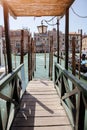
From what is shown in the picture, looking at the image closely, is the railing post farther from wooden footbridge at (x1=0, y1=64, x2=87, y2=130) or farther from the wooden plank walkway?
the wooden plank walkway

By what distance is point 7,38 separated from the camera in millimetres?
4348

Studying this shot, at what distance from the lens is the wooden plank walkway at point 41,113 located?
368 centimetres

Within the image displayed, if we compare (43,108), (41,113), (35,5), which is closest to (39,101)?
(43,108)

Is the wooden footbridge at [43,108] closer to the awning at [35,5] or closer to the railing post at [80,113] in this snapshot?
the railing post at [80,113]

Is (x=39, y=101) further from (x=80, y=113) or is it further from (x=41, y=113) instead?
(x=80, y=113)

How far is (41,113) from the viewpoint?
4312mm

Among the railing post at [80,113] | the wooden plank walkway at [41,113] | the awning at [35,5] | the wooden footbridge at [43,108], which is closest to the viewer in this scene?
the railing post at [80,113]

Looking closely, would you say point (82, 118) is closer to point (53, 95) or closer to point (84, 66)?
point (53, 95)

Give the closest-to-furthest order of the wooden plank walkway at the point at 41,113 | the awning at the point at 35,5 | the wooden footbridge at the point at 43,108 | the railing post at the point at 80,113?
the railing post at the point at 80,113, the wooden footbridge at the point at 43,108, the wooden plank walkway at the point at 41,113, the awning at the point at 35,5

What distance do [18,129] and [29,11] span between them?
3403 millimetres

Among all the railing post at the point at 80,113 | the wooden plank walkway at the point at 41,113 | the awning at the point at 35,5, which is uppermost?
the awning at the point at 35,5

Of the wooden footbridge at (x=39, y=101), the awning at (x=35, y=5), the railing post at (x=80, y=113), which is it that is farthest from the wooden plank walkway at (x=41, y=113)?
the awning at (x=35, y=5)

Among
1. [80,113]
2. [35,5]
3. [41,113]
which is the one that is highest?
[35,5]

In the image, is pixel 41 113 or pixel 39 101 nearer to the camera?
pixel 41 113
